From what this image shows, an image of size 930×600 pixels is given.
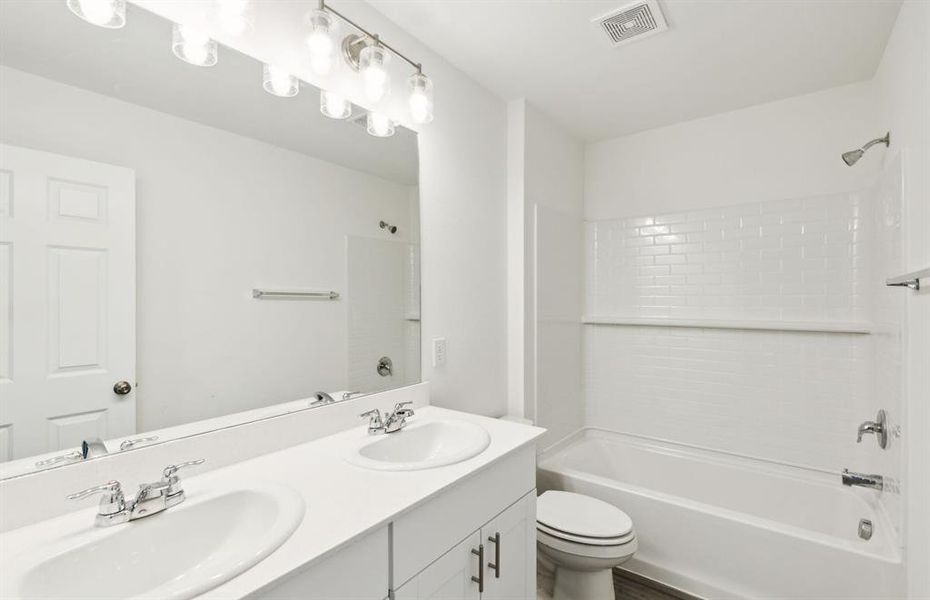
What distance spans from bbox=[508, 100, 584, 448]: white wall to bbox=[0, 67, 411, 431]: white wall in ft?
3.60

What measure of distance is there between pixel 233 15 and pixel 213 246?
0.64 m

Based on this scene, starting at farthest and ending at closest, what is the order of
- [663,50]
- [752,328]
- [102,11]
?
[752,328], [663,50], [102,11]

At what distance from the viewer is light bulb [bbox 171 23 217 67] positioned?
3.71 ft

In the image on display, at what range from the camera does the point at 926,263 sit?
1264mm

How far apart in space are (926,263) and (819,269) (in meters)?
1.14

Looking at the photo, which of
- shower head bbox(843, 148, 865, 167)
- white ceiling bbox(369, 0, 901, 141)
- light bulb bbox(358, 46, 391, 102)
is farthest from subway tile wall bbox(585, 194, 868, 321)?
light bulb bbox(358, 46, 391, 102)

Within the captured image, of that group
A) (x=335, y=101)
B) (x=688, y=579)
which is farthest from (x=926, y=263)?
(x=335, y=101)

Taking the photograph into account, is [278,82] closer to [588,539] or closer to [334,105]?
[334,105]

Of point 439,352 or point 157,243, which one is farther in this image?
point 439,352

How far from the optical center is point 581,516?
6.21 ft

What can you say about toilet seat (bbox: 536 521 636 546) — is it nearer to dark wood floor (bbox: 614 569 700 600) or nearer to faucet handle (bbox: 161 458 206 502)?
dark wood floor (bbox: 614 569 700 600)

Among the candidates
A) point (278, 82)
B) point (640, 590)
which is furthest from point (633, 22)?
point (640, 590)

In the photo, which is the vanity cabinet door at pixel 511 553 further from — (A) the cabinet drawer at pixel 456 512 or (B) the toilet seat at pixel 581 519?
(B) the toilet seat at pixel 581 519

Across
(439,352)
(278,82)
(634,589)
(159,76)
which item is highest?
(278,82)
